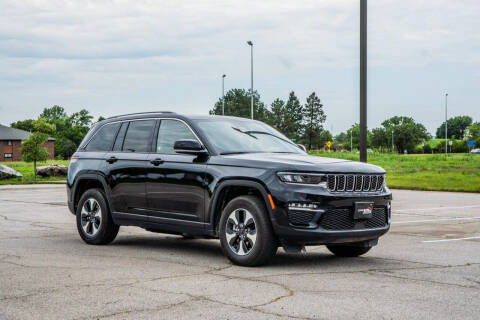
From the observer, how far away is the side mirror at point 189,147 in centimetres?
778

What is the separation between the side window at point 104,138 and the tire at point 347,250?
361 centimetres

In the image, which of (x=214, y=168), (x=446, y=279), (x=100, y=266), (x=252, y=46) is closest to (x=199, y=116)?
(x=214, y=168)

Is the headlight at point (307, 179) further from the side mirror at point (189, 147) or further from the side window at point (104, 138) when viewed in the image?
the side window at point (104, 138)

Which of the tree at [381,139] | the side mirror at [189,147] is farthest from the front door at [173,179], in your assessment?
the tree at [381,139]

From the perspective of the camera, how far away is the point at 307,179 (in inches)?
277

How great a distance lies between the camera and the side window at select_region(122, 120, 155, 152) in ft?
29.2

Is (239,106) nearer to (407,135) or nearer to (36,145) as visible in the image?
(407,135)

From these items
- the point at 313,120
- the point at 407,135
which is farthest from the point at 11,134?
the point at 407,135

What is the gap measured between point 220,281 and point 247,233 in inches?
38.1

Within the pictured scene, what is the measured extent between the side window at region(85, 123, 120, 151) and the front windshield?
1.85 m

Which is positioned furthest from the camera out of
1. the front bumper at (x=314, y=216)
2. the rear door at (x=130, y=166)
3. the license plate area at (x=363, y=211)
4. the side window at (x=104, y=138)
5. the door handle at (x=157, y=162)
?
the side window at (x=104, y=138)

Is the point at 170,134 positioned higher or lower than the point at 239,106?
lower

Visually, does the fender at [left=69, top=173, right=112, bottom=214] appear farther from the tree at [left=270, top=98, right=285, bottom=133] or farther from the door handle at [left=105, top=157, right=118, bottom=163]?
the tree at [left=270, top=98, right=285, bottom=133]

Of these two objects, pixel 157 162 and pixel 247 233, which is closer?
pixel 247 233
